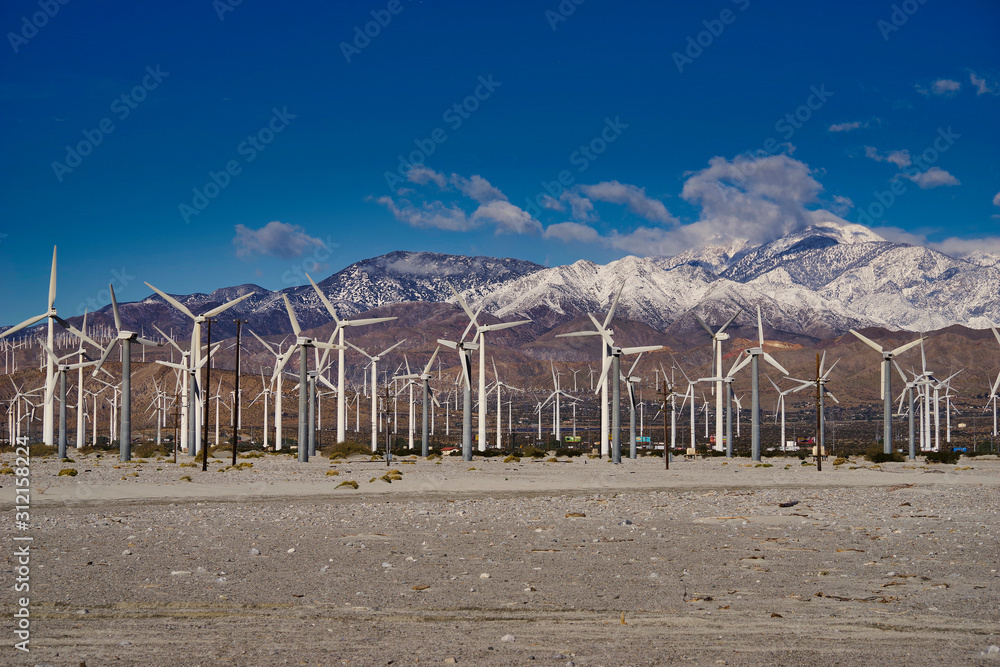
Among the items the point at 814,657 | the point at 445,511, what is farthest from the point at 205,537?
the point at 814,657

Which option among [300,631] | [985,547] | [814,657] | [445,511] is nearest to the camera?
[814,657]

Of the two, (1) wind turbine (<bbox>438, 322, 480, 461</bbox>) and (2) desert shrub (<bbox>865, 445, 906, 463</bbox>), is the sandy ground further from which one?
(2) desert shrub (<bbox>865, 445, 906, 463</bbox>)

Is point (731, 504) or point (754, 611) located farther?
point (731, 504)

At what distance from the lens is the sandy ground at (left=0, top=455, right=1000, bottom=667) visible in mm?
10586

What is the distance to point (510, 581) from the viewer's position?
15258mm

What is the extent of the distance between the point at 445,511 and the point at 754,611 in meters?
15.7

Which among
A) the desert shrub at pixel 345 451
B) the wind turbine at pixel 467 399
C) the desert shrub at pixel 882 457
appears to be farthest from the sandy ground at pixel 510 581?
the desert shrub at pixel 345 451

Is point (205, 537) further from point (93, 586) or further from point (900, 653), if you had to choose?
point (900, 653)

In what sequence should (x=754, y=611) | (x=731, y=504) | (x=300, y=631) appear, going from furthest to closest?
1. (x=731, y=504)
2. (x=754, y=611)
3. (x=300, y=631)

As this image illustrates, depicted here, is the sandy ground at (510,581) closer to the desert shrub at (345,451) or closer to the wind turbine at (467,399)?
the wind turbine at (467,399)

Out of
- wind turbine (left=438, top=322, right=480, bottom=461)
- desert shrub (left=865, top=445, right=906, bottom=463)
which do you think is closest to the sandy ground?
wind turbine (left=438, top=322, right=480, bottom=461)

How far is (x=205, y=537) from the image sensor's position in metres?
20.9

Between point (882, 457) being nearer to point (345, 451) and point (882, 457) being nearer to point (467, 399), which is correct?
point (467, 399)

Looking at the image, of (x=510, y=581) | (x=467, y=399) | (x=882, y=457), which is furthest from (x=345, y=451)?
(x=510, y=581)
